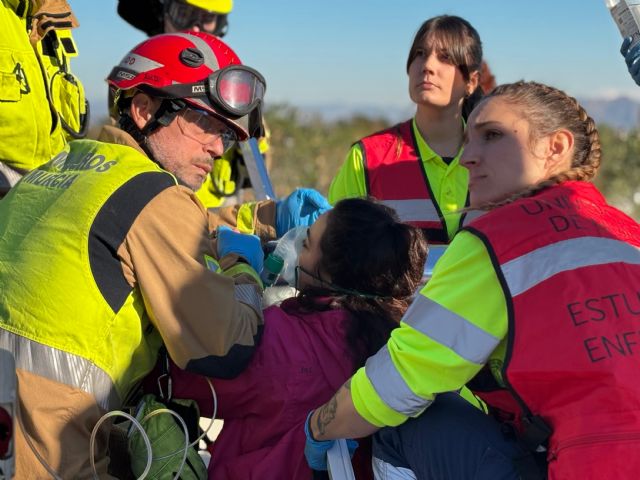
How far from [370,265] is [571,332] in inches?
39.3

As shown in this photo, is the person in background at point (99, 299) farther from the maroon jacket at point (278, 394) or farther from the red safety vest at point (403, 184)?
the red safety vest at point (403, 184)

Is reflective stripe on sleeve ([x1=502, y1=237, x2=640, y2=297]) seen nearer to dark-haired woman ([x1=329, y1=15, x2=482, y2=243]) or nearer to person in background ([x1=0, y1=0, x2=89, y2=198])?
dark-haired woman ([x1=329, y1=15, x2=482, y2=243])

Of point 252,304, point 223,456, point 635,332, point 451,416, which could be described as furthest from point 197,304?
point 635,332

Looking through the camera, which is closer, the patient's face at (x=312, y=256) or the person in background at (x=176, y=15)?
the patient's face at (x=312, y=256)

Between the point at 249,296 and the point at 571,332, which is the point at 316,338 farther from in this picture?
the point at 571,332

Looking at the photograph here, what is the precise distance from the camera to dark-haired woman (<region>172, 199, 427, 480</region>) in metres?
2.90

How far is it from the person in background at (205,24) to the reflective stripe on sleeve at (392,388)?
3.40 m

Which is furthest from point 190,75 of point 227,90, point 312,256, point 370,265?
point 370,265

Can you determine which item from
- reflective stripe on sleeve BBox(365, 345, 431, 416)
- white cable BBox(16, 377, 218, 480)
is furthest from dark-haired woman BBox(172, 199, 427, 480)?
reflective stripe on sleeve BBox(365, 345, 431, 416)

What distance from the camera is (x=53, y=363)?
2.71 meters

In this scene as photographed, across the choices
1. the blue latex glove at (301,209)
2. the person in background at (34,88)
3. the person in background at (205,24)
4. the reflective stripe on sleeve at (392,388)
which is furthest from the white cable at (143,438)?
the person in background at (205,24)

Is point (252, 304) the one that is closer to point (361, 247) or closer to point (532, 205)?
point (361, 247)

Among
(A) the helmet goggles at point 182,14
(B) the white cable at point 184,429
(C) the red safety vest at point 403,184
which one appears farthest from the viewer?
(A) the helmet goggles at point 182,14

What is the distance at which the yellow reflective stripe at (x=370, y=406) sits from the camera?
2.45m
